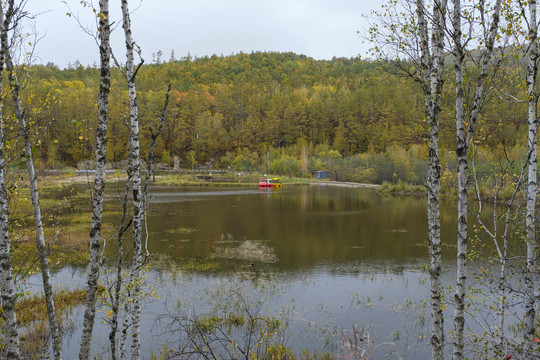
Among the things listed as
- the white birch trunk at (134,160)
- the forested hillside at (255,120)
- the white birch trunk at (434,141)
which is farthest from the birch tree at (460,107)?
the forested hillside at (255,120)

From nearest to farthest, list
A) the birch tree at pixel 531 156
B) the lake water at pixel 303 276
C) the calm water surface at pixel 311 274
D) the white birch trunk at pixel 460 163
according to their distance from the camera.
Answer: the white birch trunk at pixel 460 163 → the birch tree at pixel 531 156 → the lake water at pixel 303 276 → the calm water surface at pixel 311 274

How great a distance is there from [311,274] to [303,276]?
458mm

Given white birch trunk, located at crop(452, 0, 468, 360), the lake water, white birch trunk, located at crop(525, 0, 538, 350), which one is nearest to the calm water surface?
the lake water

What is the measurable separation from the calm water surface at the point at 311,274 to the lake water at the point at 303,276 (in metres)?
0.04

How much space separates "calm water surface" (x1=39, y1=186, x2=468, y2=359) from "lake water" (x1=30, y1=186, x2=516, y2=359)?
0.04m

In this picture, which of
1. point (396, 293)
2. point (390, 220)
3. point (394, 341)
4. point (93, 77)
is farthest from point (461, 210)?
point (93, 77)

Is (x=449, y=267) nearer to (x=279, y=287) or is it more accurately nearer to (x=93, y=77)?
(x=279, y=287)

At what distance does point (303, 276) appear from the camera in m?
15.7

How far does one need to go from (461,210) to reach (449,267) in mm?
12622

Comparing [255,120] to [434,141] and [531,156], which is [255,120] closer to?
[434,141]

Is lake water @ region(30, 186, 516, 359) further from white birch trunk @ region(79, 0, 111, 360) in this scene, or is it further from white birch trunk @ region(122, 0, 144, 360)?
white birch trunk @ region(79, 0, 111, 360)

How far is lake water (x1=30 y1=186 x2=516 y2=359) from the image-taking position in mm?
10555

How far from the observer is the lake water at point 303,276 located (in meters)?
10.6

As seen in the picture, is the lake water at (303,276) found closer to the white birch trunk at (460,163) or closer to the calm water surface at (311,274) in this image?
the calm water surface at (311,274)
